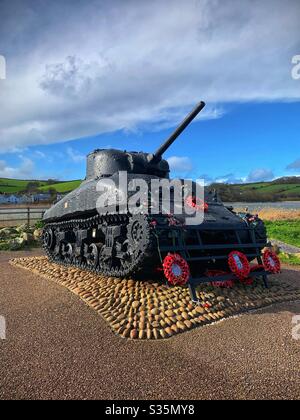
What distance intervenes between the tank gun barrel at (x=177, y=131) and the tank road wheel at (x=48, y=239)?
14.3 ft

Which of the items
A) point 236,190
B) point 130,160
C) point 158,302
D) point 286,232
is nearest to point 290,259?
point 286,232

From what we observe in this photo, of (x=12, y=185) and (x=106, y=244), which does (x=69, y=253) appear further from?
(x=12, y=185)

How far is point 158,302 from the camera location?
24.4 feet

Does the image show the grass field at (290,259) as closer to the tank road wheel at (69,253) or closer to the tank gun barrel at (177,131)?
the tank gun barrel at (177,131)

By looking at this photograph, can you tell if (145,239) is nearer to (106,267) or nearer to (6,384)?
(106,267)

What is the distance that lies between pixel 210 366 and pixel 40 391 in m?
2.09

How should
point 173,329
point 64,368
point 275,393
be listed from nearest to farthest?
point 275,393
point 64,368
point 173,329

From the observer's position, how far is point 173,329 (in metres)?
6.53

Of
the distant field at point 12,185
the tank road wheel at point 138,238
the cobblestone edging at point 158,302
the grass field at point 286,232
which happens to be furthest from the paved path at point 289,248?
the distant field at point 12,185

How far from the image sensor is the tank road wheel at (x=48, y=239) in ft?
43.9

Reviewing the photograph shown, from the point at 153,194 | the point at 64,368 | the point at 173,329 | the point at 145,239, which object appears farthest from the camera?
the point at 153,194

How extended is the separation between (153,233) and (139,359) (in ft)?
9.47

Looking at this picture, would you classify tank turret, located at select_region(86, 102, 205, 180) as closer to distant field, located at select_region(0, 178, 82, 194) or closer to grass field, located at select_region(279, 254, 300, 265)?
grass field, located at select_region(279, 254, 300, 265)
